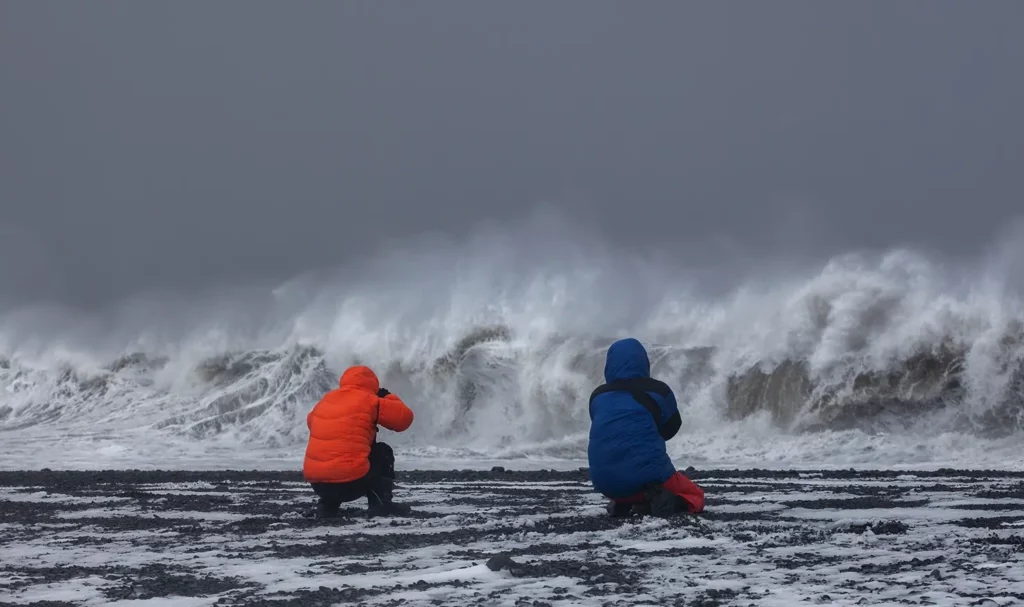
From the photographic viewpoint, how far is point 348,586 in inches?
230

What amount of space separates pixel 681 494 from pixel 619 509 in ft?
1.47

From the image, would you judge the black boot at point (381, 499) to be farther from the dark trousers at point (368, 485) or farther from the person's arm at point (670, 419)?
the person's arm at point (670, 419)

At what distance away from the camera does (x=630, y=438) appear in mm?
8359

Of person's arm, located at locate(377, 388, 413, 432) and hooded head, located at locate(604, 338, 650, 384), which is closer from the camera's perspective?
hooded head, located at locate(604, 338, 650, 384)

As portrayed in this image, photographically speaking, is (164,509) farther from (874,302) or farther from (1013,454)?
(874,302)

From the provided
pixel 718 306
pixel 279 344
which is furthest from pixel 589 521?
pixel 279 344

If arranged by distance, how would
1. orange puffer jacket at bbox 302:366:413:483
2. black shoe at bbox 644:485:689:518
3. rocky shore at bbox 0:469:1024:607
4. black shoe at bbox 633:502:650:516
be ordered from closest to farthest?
rocky shore at bbox 0:469:1024:607, black shoe at bbox 644:485:689:518, black shoe at bbox 633:502:650:516, orange puffer jacket at bbox 302:366:413:483

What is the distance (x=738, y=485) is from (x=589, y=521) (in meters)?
4.08

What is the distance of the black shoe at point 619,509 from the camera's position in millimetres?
8500

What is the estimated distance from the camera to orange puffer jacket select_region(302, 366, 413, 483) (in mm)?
9188

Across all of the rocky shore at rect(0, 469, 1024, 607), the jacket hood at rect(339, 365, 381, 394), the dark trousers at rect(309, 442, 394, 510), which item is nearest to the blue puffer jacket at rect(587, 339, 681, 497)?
the rocky shore at rect(0, 469, 1024, 607)

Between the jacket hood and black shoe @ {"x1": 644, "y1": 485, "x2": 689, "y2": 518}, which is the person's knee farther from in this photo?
black shoe @ {"x1": 644, "y1": 485, "x2": 689, "y2": 518}

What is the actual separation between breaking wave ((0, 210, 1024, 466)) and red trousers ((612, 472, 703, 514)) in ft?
34.5

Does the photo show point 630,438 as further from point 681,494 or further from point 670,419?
point 681,494
